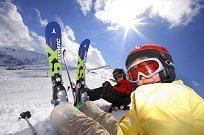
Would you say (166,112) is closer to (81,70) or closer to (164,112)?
(164,112)

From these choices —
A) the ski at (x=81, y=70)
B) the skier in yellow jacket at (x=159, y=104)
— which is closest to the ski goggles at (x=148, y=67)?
the skier in yellow jacket at (x=159, y=104)

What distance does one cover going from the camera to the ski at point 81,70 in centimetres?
678

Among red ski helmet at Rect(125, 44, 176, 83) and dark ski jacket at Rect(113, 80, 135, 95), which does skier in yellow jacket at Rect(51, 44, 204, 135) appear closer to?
red ski helmet at Rect(125, 44, 176, 83)

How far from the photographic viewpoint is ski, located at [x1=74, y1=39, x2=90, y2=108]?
6.78m

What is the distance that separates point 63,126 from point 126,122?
235cm

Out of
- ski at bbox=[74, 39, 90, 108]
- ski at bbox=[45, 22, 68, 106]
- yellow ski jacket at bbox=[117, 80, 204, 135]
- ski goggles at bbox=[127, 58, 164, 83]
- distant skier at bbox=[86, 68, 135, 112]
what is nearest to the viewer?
yellow ski jacket at bbox=[117, 80, 204, 135]

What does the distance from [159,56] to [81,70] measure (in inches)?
231

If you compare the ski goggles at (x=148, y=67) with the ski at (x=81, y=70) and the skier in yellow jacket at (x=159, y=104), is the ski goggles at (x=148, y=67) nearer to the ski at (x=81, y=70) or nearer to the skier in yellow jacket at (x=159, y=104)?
the skier in yellow jacket at (x=159, y=104)

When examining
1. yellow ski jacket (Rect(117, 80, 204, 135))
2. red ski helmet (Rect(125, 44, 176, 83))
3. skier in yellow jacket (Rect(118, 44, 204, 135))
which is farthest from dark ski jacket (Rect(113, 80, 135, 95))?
yellow ski jacket (Rect(117, 80, 204, 135))

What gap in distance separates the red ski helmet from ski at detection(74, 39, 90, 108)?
3.77m

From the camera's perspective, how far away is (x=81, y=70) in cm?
851

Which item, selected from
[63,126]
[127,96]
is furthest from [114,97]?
[63,126]

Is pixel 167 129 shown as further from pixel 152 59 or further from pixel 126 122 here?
pixel 152 59

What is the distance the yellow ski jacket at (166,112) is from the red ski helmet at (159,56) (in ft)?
1.56
